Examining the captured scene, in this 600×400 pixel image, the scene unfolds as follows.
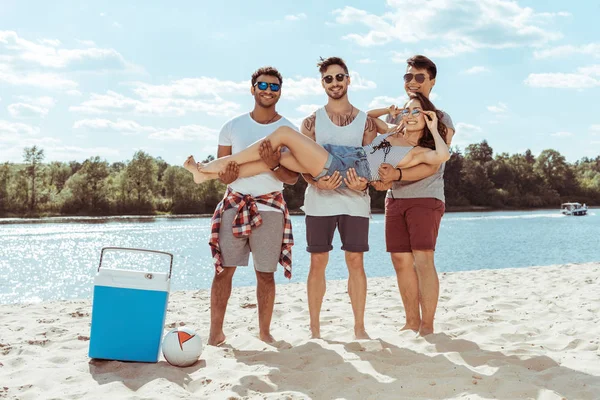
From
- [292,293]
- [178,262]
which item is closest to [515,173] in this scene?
[178,262]

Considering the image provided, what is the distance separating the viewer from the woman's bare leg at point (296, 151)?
4.24 meters

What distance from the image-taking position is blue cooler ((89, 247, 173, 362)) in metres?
3.88

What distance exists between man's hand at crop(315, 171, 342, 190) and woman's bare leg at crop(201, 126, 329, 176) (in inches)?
2.9

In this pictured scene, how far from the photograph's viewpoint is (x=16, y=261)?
17875mm

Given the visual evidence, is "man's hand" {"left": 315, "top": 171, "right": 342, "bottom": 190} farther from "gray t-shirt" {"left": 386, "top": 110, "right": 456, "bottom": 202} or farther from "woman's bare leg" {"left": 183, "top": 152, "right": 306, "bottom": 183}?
"gray t-shirt" {"left": 386, "top": 110, "right": 456, "bottom": 202}

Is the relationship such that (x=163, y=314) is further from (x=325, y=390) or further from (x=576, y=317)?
(x=576, y=317)

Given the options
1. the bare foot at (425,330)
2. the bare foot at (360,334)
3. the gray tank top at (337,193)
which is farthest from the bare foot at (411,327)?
the gray tank top at (337,193)

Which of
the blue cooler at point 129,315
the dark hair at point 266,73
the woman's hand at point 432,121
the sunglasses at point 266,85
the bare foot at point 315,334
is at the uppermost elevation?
the dark hair at point 266,73

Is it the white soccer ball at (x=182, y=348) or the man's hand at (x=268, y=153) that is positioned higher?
the man's hand at (x=268, y=153)

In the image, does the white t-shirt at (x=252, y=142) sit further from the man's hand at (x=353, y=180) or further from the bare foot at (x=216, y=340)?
the bare foot at (x=216, y=340)

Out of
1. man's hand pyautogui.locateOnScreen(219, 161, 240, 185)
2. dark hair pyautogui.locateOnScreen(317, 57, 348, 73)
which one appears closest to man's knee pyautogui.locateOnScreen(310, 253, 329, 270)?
man's hand pyautogui.locateOnScreen(219, 161, 240, 185)

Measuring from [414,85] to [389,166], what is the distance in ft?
2.46

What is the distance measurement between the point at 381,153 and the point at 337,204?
1.70ft

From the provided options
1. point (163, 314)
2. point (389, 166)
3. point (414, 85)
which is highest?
Result: point (414, 85)
